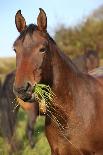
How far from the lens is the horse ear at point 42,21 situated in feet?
15.1

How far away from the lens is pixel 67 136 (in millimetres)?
4770

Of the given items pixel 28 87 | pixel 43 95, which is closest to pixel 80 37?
pixel 43 95

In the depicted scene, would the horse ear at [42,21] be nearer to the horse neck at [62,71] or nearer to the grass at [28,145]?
the horse neck at [62,71]

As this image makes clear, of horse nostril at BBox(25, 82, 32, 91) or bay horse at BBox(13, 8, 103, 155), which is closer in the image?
horse nostril at BBox(25, 82, 32, 91)

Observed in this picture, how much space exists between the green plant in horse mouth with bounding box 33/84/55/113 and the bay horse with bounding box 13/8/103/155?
0.18ft

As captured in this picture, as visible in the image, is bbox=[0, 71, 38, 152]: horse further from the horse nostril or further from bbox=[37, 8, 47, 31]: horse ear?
the horse nostril

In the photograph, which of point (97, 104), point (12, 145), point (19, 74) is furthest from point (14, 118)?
point (19, 74)

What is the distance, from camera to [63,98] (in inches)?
189

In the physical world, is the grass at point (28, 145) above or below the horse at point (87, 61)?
below

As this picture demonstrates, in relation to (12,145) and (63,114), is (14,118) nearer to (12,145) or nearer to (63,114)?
(12,145)

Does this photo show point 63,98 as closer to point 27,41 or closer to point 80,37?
point 27,41

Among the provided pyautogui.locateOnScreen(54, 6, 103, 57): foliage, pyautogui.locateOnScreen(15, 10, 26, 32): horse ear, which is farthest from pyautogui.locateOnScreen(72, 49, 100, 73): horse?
pyautogui.locateOnScreen(54, 6, 103, 57): foliage

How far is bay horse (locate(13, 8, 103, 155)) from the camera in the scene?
4422 mm

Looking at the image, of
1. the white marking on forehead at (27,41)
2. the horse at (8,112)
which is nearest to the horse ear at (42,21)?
the white marking on forehead at (27,41)
